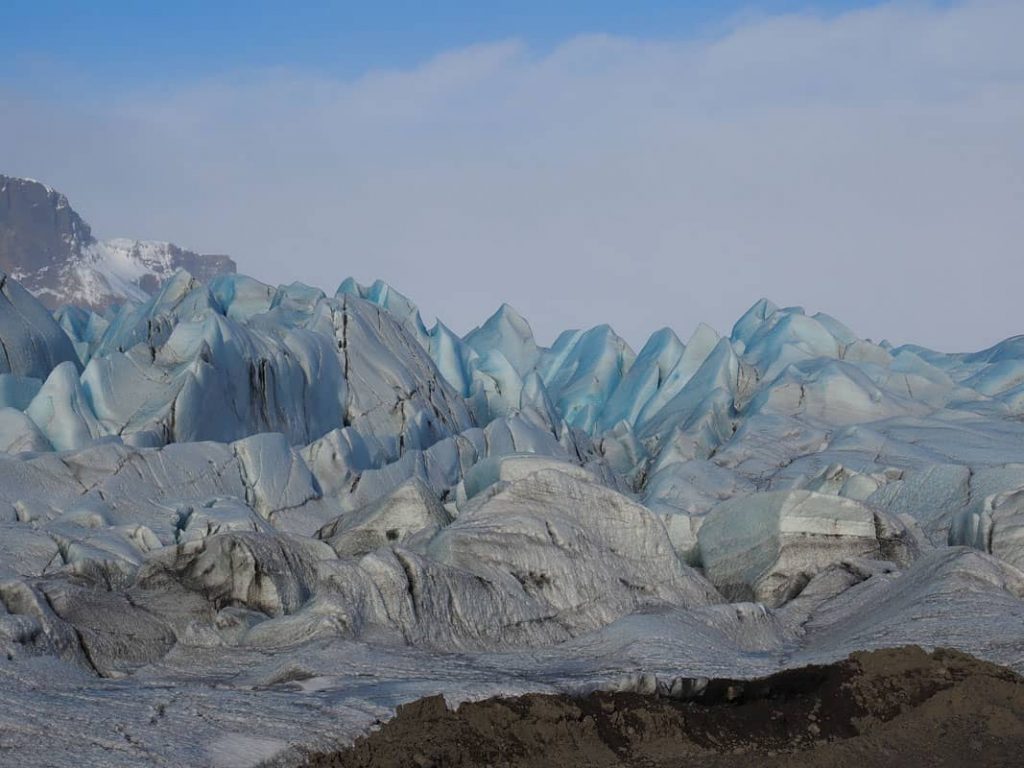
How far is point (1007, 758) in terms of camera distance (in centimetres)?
856

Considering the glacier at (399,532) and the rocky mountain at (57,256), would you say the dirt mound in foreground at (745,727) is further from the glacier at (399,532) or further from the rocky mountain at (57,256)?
the rocky mountain at (57,256)

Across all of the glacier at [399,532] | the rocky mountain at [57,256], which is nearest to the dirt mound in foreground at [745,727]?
the glacier at [399,532]

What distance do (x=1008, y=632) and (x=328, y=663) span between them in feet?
18.1

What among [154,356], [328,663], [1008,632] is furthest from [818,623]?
[154,356]

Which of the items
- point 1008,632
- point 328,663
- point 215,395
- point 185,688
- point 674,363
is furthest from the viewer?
point 674,363

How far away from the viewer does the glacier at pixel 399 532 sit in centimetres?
1056

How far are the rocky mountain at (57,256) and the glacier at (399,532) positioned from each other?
57182mm

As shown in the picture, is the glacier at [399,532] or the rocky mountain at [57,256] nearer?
the glacier at [399,532]

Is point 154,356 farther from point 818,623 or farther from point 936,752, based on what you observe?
point 936,752

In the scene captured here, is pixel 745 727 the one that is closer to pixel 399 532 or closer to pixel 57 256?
pixel 399 532

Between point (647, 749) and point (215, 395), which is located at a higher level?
point (215, 395)

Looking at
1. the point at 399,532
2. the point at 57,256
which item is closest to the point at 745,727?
the point at 399,532

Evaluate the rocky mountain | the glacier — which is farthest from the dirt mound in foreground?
the rocky mountain

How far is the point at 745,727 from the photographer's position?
9.12m
